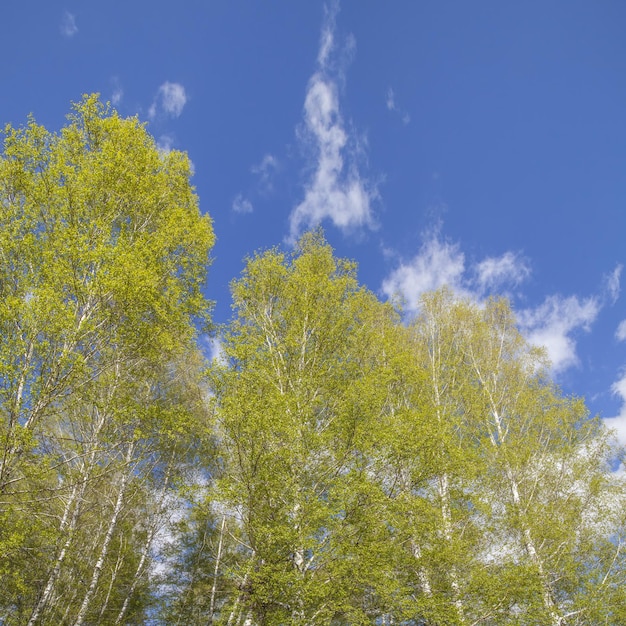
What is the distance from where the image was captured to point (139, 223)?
11086 millimetres

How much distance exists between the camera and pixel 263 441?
927 cm

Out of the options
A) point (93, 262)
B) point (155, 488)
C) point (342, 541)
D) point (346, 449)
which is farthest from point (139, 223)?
point (155, 488)

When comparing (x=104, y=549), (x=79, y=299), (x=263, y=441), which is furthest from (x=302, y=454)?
(x=104, y=549)

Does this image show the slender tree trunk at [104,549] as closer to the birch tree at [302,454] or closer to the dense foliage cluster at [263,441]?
the dense foliage cluster at [263,441]

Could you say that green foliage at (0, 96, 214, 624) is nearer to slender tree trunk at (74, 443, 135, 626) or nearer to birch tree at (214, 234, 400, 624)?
slender tree trunk at (74, 443, 135, 626)

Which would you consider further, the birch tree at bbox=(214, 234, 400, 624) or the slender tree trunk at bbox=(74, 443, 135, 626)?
the slender tree trunk at bbox=(74, 443, 135, 626)

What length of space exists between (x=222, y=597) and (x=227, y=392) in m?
13.0

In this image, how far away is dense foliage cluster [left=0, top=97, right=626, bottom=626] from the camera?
817 centimetres

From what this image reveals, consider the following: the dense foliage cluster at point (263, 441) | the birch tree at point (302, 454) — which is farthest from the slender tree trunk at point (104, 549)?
the birch tree at point (302, 454)

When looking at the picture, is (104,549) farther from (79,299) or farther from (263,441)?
(79,299)

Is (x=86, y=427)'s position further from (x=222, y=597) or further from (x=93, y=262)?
(x=222, y=597)

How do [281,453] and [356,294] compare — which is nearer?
[281,453]

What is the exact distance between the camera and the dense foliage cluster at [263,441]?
817 cm

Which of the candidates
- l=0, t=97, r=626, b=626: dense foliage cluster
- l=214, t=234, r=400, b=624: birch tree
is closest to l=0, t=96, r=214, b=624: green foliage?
l=0, t=97, r=626, b=626: dense foliage cluster
